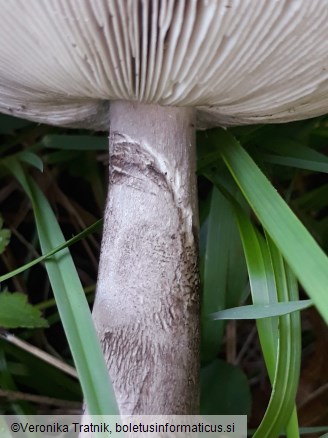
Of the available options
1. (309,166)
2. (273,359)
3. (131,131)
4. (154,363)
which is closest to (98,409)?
(154,363)

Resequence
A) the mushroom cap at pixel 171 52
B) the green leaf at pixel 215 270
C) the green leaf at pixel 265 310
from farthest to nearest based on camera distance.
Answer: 1. the green leaf at pixel 215 270
2. the green leaf at pixel 265 310
3. the mushroom cap at pixel 171 52

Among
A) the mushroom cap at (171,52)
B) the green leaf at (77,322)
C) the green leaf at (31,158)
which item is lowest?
the green leaf at (77,322)

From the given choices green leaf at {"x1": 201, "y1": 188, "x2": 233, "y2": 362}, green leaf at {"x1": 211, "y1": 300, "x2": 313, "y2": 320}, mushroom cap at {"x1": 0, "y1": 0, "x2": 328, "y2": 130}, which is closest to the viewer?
mushroom cap at {"x1": 0, "y1": 0, "x2": 328, "y2": 130}

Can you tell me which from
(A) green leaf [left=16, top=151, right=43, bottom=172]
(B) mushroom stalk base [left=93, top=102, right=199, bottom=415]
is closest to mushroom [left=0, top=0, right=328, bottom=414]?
(B) mushroom stalk base [left=93, top=102, right=199, bottom=415]

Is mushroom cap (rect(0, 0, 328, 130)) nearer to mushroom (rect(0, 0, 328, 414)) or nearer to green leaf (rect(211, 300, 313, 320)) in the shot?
mushroom (rect(0, 0, 328, 414))

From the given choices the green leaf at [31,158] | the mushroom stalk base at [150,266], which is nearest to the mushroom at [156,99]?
the mushroom stalk base at [150,266]

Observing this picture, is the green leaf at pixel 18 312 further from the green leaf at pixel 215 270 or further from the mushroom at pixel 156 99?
the green leaf at pixel 215 270

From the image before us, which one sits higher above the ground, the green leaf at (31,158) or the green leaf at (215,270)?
the green leaf at (31,158)

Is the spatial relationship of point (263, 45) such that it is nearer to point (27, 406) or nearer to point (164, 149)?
point (164, 149)
